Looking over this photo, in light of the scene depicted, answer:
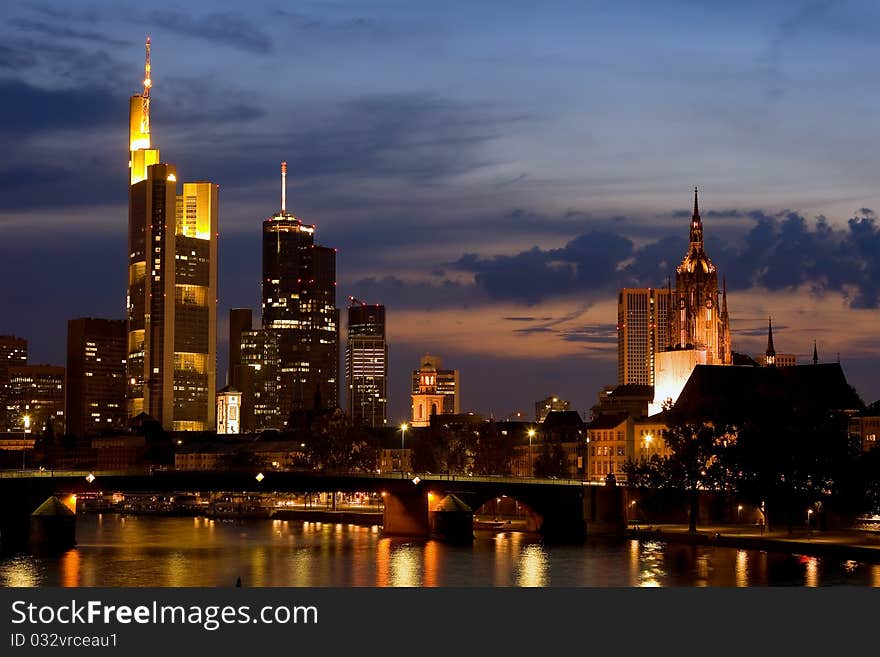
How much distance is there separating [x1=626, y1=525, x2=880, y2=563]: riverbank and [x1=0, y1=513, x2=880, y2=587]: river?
1.71 meters

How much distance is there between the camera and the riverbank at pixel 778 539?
400ft

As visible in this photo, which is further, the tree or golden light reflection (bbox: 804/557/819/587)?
the tree

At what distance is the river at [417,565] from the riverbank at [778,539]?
1.71 meters

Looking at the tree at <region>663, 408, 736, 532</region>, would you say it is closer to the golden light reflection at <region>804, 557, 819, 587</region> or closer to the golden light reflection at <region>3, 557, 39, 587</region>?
the golden light reflection at <region>804, 557, 819, 587</region>

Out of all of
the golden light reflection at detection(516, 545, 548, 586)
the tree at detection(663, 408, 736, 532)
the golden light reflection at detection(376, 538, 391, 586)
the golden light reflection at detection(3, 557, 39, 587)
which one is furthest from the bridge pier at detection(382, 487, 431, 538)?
the golden light reflection at detection(3, 557, 39, 587)

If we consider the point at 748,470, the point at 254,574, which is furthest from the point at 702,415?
the point at 254,574

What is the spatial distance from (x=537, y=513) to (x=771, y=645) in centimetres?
8677

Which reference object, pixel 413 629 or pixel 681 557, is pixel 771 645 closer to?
pixel 413 629

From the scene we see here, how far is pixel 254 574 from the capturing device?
374 ft

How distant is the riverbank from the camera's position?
400ft

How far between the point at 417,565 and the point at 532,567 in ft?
25.9

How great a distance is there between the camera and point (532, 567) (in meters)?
118

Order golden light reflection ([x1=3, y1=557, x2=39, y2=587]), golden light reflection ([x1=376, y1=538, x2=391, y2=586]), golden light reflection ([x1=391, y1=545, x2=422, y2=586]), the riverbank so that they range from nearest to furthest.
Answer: golden light reflection ([x1=3, y1=557, x2=39, y2=587]) < golden light reflection ([x1=391, y1=545, x2=422, y2=586]) < golden light reflection ([x1=376, y1=538, x2=391, y2=586]) < the riverbank

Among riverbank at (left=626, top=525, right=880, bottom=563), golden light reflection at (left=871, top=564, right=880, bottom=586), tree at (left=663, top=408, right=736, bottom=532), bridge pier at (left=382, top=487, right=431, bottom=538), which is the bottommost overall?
golden light reflection at (left=871, top=564, right=880, bottom=586)
